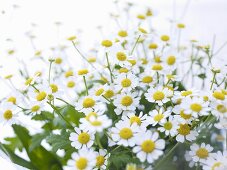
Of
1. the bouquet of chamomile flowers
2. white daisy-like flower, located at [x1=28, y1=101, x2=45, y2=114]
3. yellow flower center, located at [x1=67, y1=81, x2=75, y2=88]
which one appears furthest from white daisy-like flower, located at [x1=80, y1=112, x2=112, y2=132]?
yellow flower center, located at [x1=67, y1=81, x2=75, y2=88]

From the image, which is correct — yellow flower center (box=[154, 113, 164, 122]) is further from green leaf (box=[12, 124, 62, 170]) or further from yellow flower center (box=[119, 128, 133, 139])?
green leaf (box=[12, 124, 62, 170])

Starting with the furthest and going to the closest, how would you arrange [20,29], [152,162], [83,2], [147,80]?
1. [83,2]
2. [20,29]
3. [147,80]
4. [152,162]

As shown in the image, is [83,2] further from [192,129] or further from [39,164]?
[192,129]

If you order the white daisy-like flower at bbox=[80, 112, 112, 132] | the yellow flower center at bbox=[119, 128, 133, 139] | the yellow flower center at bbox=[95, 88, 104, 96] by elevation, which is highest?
the white daisy-like flower at bbox=[80, 112, 112, 132]

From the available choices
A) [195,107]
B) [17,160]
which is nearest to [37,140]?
[17,160]

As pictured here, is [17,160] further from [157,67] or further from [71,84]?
[157,67]

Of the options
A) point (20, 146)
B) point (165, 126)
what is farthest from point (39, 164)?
point (165, 126)
